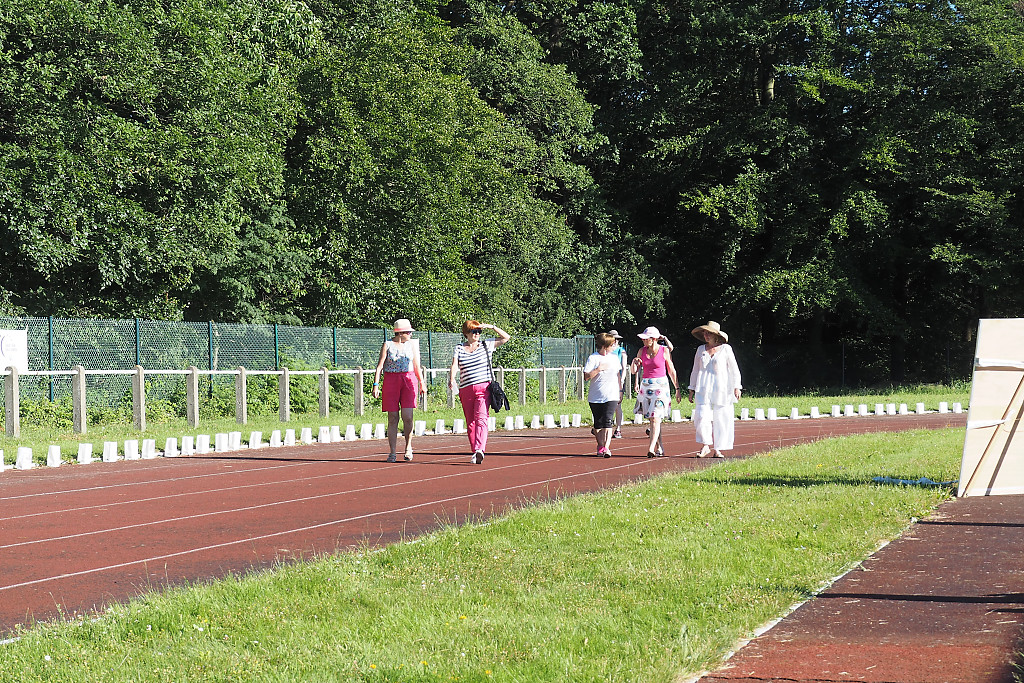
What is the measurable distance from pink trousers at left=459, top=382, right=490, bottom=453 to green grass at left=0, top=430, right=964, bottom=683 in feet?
21.5

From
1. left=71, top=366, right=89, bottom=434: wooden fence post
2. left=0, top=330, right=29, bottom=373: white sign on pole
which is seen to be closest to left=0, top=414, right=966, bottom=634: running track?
left=71, top=366, right=89, bottom=434: wooden fence post

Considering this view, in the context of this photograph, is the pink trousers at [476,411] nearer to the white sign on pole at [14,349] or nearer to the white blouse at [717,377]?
the white blouse at [717,377]

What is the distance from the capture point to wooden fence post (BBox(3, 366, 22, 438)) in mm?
20328

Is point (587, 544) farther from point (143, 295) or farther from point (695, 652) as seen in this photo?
point (143, 295)

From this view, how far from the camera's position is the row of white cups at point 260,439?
58.9ft

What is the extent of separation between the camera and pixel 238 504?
12656 millimetres

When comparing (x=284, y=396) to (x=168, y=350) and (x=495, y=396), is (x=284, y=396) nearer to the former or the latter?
(x=168, y=350)

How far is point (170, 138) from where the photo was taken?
2950cm

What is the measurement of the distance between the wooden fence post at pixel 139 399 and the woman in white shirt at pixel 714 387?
35.3ft

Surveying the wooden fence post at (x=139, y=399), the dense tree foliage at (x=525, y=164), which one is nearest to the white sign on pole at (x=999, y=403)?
the wooden fence post at (x=139, y=399)

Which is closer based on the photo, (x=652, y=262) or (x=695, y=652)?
(x=695, y=652)

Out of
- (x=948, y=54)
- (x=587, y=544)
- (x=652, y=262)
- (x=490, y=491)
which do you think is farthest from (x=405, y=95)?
(x=587, y=544)

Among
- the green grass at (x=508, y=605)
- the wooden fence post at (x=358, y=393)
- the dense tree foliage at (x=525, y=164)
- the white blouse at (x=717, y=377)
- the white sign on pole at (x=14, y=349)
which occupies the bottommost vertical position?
the green grass at (x=508, y=605)

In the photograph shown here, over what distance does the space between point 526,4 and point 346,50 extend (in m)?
11.9
